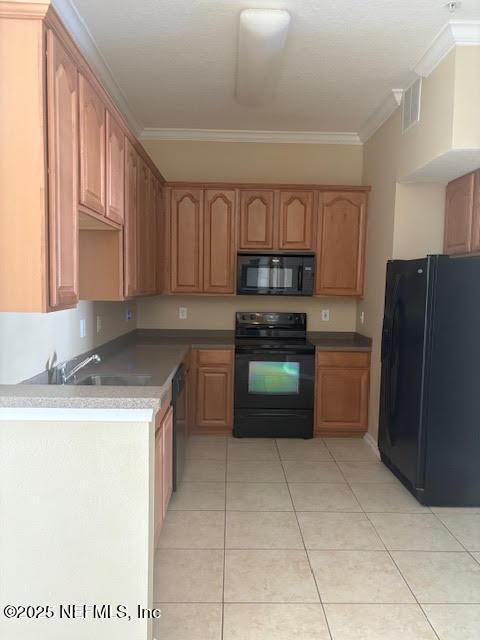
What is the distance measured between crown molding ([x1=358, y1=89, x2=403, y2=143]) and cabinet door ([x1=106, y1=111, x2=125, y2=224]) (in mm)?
2074

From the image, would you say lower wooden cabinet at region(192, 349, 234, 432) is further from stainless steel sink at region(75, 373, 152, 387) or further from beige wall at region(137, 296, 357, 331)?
stainless steel sink at region(75, 373, 152, 387)

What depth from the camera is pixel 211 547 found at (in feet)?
7.76

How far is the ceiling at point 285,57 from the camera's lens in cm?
237

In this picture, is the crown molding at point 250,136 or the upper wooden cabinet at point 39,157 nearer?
the upper wooden cabinet at point 39,157

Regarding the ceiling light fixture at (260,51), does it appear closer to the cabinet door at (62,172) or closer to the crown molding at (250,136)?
the crown molding at (250,136)

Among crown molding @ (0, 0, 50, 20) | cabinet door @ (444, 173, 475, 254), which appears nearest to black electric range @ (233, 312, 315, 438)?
cabinet door @ (444, 173, 475, 254)

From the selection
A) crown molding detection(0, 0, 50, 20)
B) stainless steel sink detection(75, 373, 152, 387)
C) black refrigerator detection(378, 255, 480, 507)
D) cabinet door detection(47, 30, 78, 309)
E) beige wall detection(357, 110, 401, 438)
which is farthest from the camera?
beige wall detection(357, 110, 401, 438)

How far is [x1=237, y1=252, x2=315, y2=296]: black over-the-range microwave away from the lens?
162 inches

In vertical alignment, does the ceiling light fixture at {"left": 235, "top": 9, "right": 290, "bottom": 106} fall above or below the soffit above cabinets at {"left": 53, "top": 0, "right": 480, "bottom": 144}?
below

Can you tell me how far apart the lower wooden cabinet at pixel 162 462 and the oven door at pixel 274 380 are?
140 centimetres

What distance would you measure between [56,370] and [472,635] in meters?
2.14

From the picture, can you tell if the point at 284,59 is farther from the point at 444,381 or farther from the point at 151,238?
the point at 444,381

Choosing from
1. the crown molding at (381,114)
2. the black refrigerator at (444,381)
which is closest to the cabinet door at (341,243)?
the crown molding at (381,114)

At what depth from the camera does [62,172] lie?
161 centimetres
